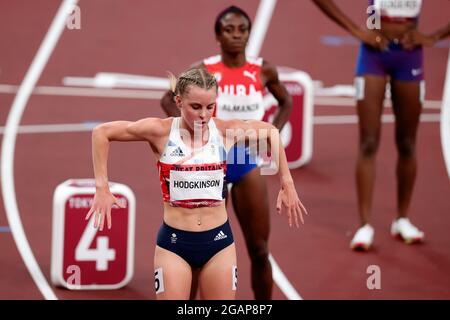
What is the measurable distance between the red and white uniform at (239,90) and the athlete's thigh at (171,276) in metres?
1.84

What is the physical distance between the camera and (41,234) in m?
9.49

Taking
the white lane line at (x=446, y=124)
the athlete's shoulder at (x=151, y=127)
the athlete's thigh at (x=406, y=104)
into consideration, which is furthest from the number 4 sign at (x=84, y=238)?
the white lane line at (x=446, y=124)

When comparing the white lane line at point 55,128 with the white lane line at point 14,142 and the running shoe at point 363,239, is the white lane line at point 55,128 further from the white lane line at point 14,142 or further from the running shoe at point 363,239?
the running shoe at point 363,239

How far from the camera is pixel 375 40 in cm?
923

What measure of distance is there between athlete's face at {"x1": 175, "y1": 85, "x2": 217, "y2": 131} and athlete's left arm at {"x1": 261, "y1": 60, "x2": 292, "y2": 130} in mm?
1830

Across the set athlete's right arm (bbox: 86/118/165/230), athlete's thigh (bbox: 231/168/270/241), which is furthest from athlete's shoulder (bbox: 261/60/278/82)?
athlete's right arm (bbox: 86/118/165/230)

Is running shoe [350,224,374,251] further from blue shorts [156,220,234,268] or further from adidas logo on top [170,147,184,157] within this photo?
adidas logo on top [170,147,184,157]

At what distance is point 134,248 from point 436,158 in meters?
3.56

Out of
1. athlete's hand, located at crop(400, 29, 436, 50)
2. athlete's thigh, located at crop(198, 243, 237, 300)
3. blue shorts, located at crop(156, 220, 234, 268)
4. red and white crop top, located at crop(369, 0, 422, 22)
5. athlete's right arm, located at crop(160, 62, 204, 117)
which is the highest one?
red and white crop top, located at crop(369, 0, 422, 22)

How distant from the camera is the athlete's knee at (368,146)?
935cm

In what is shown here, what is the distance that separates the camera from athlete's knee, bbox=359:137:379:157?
368 inches

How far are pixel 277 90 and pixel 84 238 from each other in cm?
175

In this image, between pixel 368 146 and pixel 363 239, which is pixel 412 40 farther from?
pixel 363 239

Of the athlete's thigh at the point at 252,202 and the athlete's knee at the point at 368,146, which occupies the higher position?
the athlete's knee at the point at 368,146
